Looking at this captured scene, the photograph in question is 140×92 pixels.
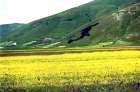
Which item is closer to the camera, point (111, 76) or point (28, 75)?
point (111, 76)

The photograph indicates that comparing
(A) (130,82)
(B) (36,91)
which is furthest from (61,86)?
(A) (130,82)

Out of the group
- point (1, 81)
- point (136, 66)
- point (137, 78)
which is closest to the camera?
point (137, 78)

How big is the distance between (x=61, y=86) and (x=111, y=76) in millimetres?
5655

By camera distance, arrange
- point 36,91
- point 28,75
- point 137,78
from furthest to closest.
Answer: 1. point 28,75
2. point 137,78
3. point 36,91

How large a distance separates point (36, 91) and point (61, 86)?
2050 millimetres

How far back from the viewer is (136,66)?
153ft

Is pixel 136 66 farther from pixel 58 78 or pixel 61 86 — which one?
pixel 61 86

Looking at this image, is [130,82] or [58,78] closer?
[130,82]

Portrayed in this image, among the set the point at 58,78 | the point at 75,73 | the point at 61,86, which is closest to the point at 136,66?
the point at 75,73

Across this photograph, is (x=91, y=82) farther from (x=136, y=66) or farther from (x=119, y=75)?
(x=136, y=66)

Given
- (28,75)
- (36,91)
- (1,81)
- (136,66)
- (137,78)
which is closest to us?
(36,91)

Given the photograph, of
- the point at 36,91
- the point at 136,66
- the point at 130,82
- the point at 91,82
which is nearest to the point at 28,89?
the point at 36,91

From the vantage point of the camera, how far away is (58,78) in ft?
132

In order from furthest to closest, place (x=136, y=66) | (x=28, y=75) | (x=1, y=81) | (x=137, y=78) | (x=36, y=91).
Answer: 1. (x=136, y=66)
2. (x=28, y=75)
3. (x=1, y=81)
4. (x=137, y=78)
5. (x=36, y=91)
